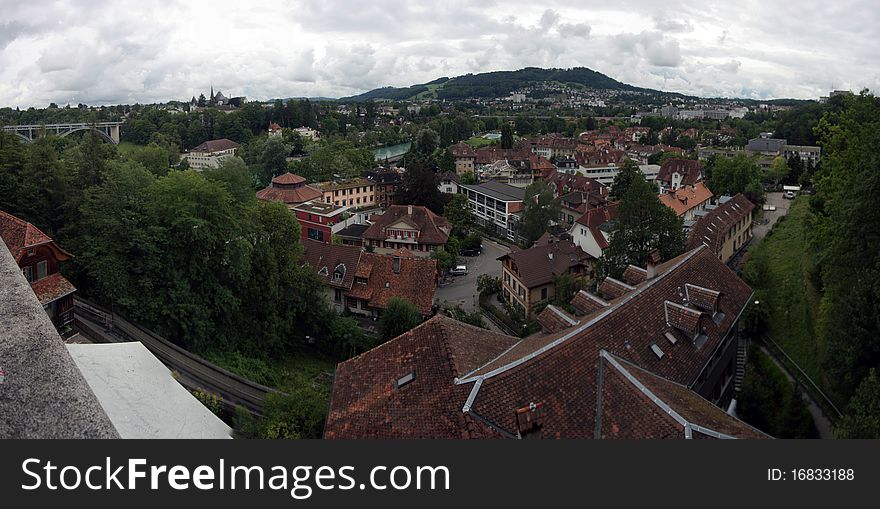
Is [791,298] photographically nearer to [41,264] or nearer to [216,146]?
[41,264]

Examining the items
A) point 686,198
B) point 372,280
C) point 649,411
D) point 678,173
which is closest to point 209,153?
point 678,173

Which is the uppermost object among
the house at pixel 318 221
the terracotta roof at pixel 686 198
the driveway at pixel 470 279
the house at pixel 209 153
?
the house at pixel 209 153

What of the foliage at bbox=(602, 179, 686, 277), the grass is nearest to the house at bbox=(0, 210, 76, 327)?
the foliage at bbox=(602, 179, 686, 277)

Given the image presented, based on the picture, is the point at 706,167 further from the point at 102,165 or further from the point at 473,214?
the point at 102,165

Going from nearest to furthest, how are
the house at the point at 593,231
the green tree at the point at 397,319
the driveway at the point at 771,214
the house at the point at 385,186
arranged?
1. the green tree at the point at 397,319
2. the house at the point at 593,231
3. the driveway at the point at 771,214
4. the house at the point at 385,186

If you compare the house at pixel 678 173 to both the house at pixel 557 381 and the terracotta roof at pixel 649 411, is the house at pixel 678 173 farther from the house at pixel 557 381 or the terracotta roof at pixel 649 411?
the terracotta roof at pixel 649 411

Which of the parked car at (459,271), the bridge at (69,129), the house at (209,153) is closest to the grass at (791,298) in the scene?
the parked car at (459,271)
